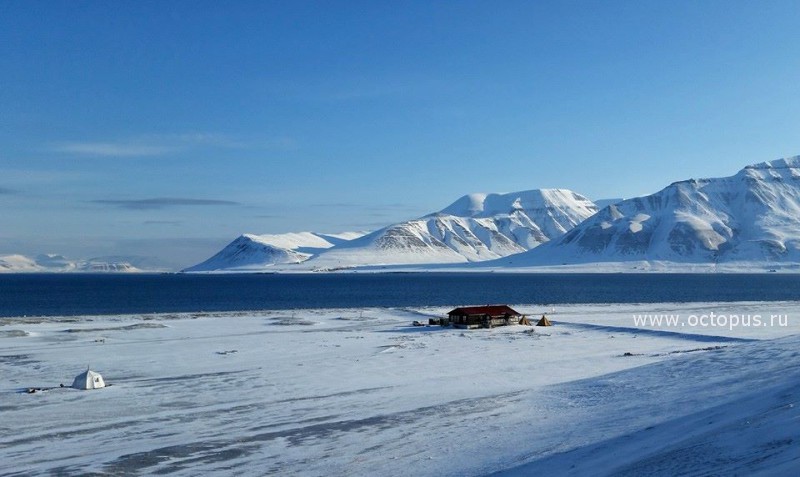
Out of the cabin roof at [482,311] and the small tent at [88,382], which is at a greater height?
the cabin roof at [482,311]

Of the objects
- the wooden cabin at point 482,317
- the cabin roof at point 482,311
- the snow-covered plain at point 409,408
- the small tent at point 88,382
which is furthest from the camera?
the cabin roof at point 482,311

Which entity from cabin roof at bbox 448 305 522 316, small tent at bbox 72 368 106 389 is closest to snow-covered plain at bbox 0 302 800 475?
small tent at bbox 72 368 106 389

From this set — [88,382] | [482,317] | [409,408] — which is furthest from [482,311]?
[409,408]

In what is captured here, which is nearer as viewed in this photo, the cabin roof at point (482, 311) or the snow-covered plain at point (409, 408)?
the snow-covered plain at point (409, 408)

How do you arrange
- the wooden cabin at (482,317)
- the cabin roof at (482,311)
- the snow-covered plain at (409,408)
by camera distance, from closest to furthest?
the snow-covered plain at (409,408) → the wooden cabin at (482,317) → the cabin roof at (482,311)

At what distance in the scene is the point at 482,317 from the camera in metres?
59.4

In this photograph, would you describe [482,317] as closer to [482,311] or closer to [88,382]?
[482,311]

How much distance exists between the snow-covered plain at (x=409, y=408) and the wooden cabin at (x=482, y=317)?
32.8 feet

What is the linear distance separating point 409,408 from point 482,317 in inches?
1345

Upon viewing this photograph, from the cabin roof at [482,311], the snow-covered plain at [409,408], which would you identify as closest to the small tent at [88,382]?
the snow-covered plain at [409,408]

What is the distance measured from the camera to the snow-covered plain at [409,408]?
17.0 m

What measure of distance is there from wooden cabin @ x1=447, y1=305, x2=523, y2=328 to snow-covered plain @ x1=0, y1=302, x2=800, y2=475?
10.0 meters

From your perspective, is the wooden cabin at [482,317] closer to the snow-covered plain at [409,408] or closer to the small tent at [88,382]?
the snow-covered plain at [409,408]

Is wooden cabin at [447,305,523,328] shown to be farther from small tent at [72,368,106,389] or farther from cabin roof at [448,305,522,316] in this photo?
small tent at [72,368,106,389]
